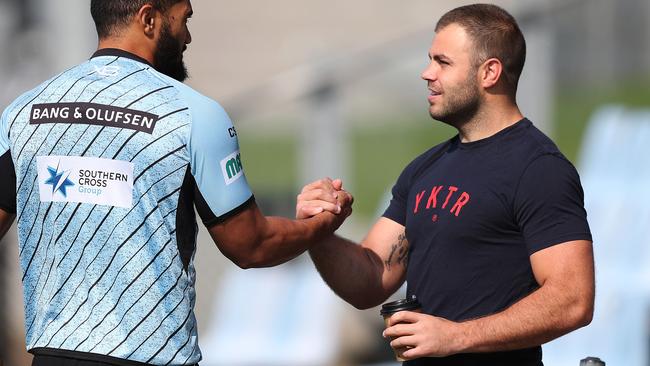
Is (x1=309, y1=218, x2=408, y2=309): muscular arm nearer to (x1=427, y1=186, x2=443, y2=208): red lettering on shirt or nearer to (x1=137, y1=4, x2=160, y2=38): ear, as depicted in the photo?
(x1=427, y1=186, x2=443, y2=208): red lettering on shirt

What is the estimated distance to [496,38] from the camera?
3.50 metres

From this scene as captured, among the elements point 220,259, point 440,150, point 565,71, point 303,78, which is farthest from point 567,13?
point 440,150

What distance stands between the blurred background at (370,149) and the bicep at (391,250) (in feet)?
9.85

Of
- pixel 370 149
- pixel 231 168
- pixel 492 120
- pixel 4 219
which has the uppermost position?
pixel 492 120

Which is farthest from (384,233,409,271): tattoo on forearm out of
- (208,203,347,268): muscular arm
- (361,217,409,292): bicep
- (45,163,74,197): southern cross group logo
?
(45,163,74,197): southern cross group logo

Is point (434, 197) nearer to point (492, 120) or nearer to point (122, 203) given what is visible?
point (492, 120)

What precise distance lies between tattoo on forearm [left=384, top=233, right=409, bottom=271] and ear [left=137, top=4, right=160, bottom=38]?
3.65 ft

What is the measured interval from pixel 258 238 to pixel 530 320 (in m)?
0.79

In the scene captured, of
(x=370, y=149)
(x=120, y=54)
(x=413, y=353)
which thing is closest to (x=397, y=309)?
(x=413, y=353)

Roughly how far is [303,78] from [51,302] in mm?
5105

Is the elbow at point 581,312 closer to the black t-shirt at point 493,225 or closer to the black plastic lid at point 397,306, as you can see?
the black t-shirt at point 493,225

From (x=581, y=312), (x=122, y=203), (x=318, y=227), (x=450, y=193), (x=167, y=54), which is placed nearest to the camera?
(x=122, y=203)

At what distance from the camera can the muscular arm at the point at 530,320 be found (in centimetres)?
Answer: 315

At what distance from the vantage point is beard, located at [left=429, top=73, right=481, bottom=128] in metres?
3.50
